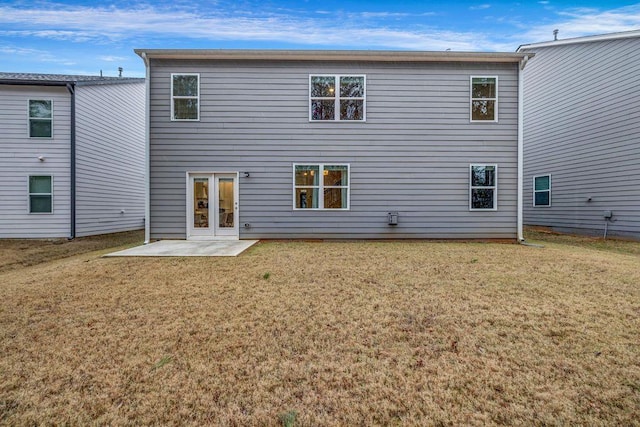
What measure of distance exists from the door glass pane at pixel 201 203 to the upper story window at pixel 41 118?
5.81 meters

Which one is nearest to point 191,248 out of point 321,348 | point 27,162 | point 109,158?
point 321,348

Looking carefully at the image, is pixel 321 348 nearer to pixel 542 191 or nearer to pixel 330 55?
pixel 330 55

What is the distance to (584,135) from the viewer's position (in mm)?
Result: 10703

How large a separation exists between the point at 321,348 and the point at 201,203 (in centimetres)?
728

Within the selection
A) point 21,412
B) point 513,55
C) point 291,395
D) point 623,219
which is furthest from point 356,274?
point 623,219

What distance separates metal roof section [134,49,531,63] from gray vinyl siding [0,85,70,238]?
442 cm

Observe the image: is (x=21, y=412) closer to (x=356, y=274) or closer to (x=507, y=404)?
(x=507, y=404)

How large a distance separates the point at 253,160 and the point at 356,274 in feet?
17.3

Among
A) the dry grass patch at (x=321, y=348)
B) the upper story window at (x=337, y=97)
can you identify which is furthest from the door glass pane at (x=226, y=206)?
the dry grass patch at (x=321, y=348)

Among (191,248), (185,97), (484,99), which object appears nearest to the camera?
(191,248)

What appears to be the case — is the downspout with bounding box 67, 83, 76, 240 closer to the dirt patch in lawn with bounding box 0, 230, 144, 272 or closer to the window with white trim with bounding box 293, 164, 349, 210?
the dirt patch in lawn with bounding box 0, 230, 144, 272

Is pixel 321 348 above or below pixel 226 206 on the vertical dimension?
below

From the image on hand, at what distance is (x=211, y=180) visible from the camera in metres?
8.84

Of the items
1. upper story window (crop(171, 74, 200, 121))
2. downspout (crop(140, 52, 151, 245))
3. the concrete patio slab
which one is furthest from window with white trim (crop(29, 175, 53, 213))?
upper story window (crop(171, 74, 200, 121))
